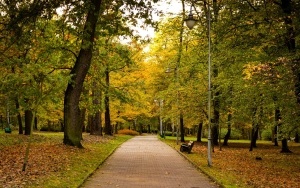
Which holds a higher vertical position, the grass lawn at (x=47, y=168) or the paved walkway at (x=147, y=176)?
the grass lawn at (x=47, y=168)

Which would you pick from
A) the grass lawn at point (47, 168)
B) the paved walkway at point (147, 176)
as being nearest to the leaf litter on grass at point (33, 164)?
the grass lawn at point (47, 168)

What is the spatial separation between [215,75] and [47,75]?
1549 cm

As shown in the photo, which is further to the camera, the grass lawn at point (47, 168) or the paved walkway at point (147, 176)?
the paved walkway at point (147, 176)

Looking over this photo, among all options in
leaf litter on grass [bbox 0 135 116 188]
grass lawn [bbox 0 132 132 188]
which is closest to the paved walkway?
grass lawn [bbox 0 132 132 188]

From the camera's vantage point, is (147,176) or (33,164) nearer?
(147,176)

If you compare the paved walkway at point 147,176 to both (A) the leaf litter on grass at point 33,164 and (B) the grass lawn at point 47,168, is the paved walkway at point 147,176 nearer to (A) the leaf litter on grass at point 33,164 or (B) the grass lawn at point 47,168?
(B) the grass lawn at point 47,168

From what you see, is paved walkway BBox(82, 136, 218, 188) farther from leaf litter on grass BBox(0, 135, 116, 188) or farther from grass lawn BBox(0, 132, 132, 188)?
leaf litter on grass BBox(0, 135, 116, 188)

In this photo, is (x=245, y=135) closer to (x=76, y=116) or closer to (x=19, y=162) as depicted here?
(x=76, y=116)

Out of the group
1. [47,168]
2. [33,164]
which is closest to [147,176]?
[47,168]

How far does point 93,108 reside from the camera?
25219 millimetres

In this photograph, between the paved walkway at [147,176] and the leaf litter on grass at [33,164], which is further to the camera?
the paved walkway at [147,176]

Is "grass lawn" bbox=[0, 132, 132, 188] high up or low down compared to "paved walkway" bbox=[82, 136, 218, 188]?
up

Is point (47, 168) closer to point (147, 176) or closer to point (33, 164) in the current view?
point (33, 164)

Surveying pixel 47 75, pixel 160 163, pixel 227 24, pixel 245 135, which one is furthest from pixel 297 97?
pixel 245 135
